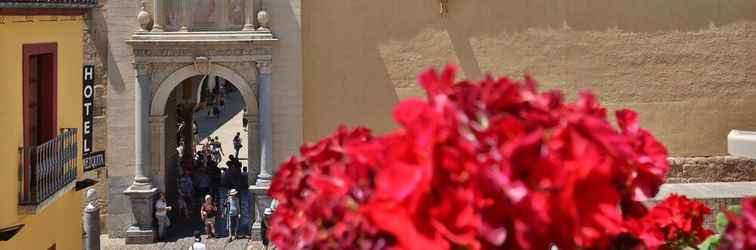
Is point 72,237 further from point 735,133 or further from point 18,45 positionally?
point 735,133

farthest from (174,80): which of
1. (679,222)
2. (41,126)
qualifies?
(679,222)

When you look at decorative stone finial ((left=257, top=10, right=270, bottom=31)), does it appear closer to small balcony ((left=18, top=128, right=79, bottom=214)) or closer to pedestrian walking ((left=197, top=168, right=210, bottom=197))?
pedestrian walking ((left=197, top=168, right=210, bottom=197))

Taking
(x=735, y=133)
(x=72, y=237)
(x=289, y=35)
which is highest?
(x=289, y=35)

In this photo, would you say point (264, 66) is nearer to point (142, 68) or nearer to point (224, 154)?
point (142, 68)

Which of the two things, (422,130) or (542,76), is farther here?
(542,76)

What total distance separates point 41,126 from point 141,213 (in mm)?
5259

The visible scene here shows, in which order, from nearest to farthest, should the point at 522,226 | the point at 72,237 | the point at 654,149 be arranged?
the point at 522,226 < the point at 654,149 < the point at 72,237

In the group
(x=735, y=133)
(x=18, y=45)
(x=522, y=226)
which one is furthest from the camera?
(x=735, y=133)

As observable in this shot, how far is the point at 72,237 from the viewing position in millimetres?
13664

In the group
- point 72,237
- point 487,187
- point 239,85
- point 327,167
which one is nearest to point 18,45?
point 72,237

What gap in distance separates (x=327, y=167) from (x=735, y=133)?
50.3ft

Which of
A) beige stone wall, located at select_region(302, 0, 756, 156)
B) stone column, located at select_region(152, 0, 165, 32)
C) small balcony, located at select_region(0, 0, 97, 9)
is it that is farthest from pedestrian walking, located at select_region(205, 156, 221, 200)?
small balcony, located at select_region(0, 0, 97, 9)

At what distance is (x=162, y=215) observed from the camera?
680 inches

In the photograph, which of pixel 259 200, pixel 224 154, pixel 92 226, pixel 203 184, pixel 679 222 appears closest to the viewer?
pixel 679 222
